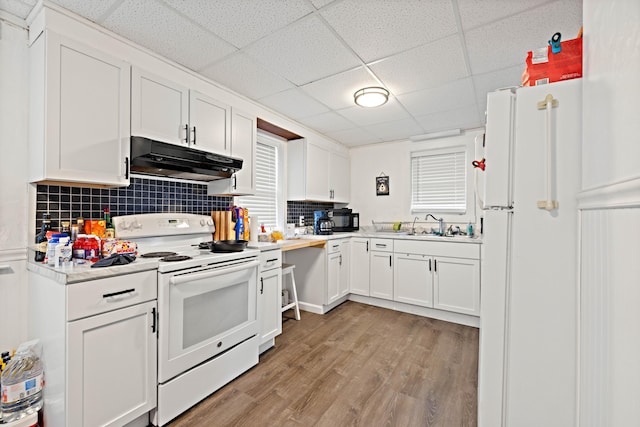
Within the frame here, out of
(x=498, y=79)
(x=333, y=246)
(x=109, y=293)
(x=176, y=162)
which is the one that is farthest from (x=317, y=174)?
(x=109, y=293)

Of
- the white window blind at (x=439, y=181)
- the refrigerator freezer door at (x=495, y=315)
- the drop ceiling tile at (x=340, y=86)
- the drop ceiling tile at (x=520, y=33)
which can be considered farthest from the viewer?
the white window blind at (x=439, y=181)

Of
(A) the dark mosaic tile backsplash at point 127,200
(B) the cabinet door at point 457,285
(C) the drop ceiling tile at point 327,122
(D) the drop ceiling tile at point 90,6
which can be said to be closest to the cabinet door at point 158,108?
(D) the drop ceiling tile at point 90,6

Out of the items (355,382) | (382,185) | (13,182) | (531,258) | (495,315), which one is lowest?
(355,382)

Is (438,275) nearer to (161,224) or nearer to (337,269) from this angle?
(337,269)

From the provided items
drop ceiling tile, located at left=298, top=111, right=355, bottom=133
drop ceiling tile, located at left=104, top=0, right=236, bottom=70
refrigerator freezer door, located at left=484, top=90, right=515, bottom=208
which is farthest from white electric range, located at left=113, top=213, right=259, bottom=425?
drop ceiling tile, located at left=298, top=111, right=355, bottom=133

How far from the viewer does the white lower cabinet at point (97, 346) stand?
1274 millimetres

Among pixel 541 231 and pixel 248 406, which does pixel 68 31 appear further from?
pixel 541 231

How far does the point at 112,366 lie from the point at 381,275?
2884 millimetres

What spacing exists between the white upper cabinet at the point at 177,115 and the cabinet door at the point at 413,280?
2427 millimetres

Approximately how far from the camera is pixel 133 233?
6.57ft

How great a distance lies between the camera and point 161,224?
2.19m

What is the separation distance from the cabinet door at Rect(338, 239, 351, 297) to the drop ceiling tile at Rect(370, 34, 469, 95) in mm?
2040

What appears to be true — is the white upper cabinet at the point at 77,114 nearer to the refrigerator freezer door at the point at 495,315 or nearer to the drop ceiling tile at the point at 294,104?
the drop ceiling tile at the point at 294,104

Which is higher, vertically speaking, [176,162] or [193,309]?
[176,162]
